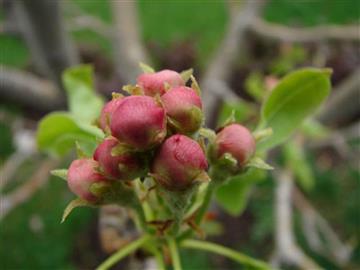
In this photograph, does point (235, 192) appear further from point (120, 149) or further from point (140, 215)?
point (120, 149)

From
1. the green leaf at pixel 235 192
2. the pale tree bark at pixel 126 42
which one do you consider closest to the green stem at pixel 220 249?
the green leaf at pixel 235 192

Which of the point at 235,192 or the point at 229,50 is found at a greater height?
the point at 235,192

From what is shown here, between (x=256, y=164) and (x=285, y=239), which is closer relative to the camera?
(x=256, y=164)

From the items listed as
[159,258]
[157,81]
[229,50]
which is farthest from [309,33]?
[157,81]

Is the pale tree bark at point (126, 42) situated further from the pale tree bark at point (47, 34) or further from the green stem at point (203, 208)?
the green stem at point (203, 208)

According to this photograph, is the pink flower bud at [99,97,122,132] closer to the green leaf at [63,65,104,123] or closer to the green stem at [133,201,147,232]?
the green stem at [133,201,147,232]

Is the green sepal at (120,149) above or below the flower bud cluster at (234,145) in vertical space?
above
